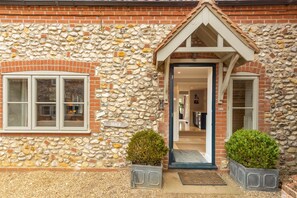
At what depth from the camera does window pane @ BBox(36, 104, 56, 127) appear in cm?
565

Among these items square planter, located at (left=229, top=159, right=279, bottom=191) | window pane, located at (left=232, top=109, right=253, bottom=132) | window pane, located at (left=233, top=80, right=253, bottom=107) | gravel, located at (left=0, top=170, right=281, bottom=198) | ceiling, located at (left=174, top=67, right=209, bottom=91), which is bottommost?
gravel, located at (left=0, top=170, right=281, bottom=198)

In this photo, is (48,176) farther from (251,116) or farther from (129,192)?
(251,116)

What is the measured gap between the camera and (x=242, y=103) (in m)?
5.75

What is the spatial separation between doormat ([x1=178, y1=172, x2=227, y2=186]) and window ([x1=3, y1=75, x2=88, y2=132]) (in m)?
3.16

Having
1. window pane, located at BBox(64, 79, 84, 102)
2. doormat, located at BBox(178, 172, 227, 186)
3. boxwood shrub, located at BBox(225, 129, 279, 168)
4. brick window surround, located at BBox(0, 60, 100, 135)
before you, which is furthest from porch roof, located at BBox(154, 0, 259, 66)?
doormat, located at BBox(178, 172, 227, 186)

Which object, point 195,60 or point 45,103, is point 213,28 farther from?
A: point 45,103

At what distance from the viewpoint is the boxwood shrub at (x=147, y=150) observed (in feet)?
14.8

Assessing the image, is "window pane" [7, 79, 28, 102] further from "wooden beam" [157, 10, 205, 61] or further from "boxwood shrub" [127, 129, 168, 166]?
"wooden beam" [157, 10, 205, 61]

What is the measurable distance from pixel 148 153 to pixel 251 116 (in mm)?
3407

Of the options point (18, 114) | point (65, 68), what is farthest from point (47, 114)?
point (65, 68)

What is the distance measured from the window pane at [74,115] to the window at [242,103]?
14.5 feet

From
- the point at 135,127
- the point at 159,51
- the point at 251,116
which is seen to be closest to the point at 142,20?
the point at 159,51

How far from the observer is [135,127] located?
5586mm

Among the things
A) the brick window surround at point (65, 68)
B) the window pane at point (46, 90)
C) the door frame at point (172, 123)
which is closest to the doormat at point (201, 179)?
the door frame at point (172, 123)
